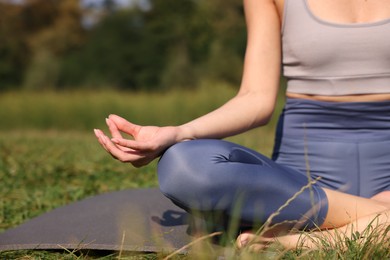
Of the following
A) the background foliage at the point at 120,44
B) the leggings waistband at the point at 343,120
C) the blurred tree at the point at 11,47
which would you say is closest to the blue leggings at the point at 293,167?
the leggings waistband at the point at 343,120

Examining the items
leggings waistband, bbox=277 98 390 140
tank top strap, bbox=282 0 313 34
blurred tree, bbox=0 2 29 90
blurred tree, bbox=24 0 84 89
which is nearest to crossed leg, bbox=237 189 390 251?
leggings waistband, bbox=277 98 390 140

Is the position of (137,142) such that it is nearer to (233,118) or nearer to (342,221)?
→ (233,118)

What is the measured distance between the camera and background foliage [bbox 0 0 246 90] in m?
15.5

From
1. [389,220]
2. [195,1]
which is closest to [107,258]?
[389,220]

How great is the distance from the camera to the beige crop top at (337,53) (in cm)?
189

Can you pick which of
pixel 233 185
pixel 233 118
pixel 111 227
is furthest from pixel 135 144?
pixel 111 227

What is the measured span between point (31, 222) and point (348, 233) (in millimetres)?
1207

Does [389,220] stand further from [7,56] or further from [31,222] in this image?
[7,56]

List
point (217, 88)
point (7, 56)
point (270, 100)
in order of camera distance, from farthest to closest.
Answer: point (7, 56)
point (217, 88)
point (270, 100)

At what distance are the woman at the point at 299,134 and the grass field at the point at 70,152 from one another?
0.19 meters

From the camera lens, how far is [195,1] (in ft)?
57.0

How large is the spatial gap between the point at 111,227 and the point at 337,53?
3.07 feet

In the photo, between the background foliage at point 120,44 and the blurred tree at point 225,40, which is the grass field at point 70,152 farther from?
the background foliage at point 120,44

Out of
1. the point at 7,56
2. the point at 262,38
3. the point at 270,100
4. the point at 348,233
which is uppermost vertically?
the point at 262,38
